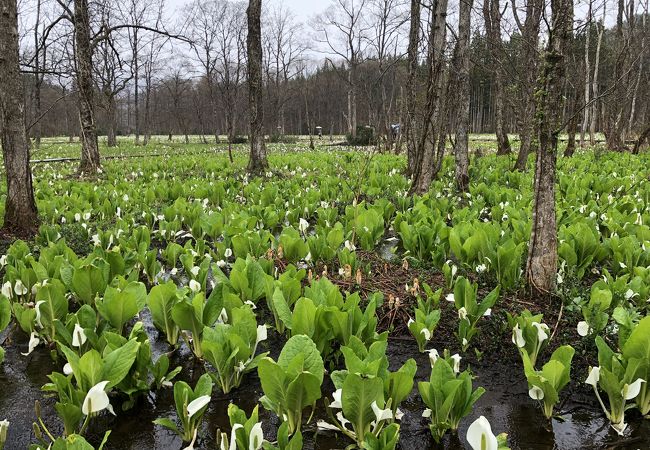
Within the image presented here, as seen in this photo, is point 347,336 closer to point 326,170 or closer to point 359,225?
point 359,225

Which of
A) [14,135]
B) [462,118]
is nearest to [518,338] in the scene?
[14,135]

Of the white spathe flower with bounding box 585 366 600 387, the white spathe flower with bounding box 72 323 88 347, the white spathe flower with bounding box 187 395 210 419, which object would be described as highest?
the white spathe flower with bounding box 72 323 88 347

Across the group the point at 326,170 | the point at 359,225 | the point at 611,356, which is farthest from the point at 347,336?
the point at 326,170

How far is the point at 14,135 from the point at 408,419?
534 cm

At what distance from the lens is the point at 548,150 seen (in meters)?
3.28

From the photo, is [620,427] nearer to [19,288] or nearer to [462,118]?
[19,288]

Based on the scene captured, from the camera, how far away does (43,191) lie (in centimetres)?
778

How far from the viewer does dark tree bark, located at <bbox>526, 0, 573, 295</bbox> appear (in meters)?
3.14

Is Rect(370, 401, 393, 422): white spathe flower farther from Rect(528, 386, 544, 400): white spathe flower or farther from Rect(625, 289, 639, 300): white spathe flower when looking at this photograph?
Rect(625, 289, 639, 300): white spathe flower

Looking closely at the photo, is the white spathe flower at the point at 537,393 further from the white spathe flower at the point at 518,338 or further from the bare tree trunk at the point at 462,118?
the bare tree trunk at the point at 462,118

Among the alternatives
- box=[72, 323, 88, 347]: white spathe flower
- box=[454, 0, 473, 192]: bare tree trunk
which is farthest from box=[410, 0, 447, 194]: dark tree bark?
box=[72, 323, 88, 347]: white spathe flower

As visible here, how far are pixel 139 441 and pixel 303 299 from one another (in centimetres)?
94

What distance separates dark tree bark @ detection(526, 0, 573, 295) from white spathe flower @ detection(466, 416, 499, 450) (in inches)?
85.3

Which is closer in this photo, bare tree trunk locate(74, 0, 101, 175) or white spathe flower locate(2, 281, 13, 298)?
white spathe flower locate(2, 281, 13, 298)
